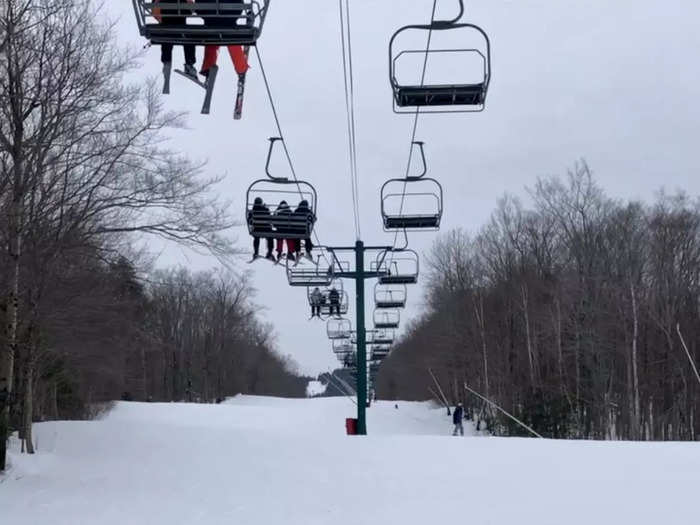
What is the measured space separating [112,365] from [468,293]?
33.3 metres

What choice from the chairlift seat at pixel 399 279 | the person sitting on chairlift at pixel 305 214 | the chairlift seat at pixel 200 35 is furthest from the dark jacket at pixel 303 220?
the chairlift seat at pixel 399 279

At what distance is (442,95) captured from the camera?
26.0ft

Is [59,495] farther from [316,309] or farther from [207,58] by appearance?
[316,309]

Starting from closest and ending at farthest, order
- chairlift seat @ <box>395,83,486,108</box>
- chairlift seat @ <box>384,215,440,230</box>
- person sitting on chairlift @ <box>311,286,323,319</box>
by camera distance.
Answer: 1. chairlift seat @ <box>395,83,486,108</box>
2. chairlift seat @ <box>384,215,440,230</box>
3. person sitting on chairlift @ <box>311,286,323,319</box>

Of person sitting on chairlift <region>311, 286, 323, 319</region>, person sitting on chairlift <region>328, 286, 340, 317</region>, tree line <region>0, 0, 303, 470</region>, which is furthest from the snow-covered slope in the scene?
person sitting on chairlift <region>328, 286, 340, 317</region>

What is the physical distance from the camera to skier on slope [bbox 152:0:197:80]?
588 cm

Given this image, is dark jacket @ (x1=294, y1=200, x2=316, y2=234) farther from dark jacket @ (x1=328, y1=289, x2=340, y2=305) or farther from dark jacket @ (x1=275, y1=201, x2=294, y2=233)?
dark jacket @ (x1=328, y1=289, x2=340, y2=305)

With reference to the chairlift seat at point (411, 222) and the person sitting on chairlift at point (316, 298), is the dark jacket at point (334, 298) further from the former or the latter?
the chairlift seat at point (411, 222)

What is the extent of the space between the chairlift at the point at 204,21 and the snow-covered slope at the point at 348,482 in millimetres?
8325

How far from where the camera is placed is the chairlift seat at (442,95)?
7.76 m

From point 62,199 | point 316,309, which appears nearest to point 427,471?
point 62,199

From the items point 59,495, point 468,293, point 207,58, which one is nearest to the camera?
point 207,58

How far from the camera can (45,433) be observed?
2197cm

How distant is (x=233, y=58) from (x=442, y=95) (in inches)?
72.8
